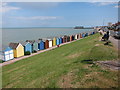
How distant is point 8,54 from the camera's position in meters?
19.9

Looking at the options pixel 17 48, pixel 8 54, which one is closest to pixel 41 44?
pixel 17 48

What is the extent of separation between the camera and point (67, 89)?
20.4 feet

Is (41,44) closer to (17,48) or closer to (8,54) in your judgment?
(17,48)

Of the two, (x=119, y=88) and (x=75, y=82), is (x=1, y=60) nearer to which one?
(x=75, y=82)

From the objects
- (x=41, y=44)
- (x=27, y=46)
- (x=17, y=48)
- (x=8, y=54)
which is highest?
(x=41, y=44)

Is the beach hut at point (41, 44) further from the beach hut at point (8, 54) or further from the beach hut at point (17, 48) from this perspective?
the beach hut at point (8, 54)

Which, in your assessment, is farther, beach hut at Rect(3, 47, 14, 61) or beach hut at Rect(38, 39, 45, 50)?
beach hut at Rect(38, 39, 45, 50)

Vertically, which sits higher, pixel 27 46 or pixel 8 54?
pixel 27 46

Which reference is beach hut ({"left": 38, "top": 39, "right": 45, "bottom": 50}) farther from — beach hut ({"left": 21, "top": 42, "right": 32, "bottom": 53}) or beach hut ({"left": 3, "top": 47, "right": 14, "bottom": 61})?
beach hut ({"left": 3, "top": 47, "right": 14, "bottom": 61})

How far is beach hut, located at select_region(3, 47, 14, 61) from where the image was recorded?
19.4m

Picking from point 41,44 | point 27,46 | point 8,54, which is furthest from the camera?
point 41,44

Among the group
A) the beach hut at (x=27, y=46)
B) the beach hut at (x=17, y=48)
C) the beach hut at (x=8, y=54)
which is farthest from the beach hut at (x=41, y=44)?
the beach hut at (x=8, y=54)

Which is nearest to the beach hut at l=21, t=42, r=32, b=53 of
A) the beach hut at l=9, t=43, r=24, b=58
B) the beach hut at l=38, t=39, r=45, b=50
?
Answer: the beach hut at l=9, t=43, r=24, b=58

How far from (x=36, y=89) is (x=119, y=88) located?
4.34m
